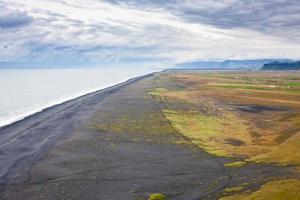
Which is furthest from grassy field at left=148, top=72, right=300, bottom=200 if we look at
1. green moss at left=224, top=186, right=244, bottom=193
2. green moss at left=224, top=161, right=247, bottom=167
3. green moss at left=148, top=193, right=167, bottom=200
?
green moss at left=148, top=193, right=167, bottom=200

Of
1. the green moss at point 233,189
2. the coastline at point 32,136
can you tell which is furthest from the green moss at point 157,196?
the coastline at point 32,136

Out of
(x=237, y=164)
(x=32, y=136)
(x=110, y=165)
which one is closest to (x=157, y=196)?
(x=110, y=165)

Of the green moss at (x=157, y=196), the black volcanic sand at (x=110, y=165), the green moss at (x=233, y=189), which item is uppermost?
the black volcanic sand at (x=110, y=165)

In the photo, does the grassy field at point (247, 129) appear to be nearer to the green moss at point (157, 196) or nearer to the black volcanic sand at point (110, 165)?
the black volcanic sand at point (110, 165)

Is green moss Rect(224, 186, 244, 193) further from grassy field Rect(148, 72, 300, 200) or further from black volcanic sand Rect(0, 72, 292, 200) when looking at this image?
black volcanic sand Rect(0, 72, 292, 200)

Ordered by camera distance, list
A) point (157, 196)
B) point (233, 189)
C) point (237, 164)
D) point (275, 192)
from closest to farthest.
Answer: point (157, 196)
point (275, 192)
point (233, 189)
point (237, 164)

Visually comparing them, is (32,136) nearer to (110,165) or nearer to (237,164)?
(110,165)

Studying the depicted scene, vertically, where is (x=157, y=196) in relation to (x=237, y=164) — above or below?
above
